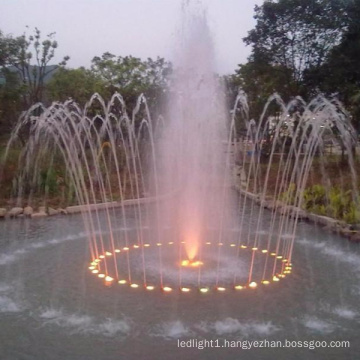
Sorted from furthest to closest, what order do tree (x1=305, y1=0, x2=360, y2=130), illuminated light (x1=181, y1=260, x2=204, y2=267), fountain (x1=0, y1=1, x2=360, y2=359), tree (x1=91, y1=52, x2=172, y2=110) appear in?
tree (x1=91, y1=52, x2=172, y2=110) < tree (x1=305, y1=0, x2=360, y2=130) < illuminated light (x1=181, y1=260, x2=204, y2=267) < fountain (x1=0, y1=1, x2=360, y2=359)

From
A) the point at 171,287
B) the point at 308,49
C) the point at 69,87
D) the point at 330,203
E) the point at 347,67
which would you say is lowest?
the point at 171,287

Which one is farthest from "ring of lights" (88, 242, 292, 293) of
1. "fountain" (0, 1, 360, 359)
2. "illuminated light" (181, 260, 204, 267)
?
"illuminated light" (181, 260, 204, 267)

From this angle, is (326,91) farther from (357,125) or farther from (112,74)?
(112,74)

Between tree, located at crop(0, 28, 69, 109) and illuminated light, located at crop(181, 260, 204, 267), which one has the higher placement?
tree, located at crop(0, 28, 69, 109)

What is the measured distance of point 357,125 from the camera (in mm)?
20469

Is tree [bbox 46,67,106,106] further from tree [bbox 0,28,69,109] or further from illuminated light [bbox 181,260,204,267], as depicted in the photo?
illuminated light [bbox 181,260,204,267]

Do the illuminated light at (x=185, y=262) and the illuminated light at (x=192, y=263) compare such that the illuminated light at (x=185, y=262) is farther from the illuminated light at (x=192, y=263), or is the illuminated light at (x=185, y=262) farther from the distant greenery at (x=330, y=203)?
the distant greenery at (x=330, y=203)

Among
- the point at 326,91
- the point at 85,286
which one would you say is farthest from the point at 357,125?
the point at 85,286

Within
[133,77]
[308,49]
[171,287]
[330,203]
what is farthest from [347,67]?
[171,287]

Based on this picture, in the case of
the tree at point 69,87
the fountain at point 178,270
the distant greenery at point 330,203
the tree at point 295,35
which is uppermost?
the tree at point 295,35

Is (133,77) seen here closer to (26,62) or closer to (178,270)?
(26,62)

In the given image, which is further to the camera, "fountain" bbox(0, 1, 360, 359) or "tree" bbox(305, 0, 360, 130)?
"tree" bbox(305, 0, 360, 130)

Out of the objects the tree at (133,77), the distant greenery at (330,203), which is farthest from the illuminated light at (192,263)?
the tree at (133,77)

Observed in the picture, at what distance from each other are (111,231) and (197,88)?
12.8ft
